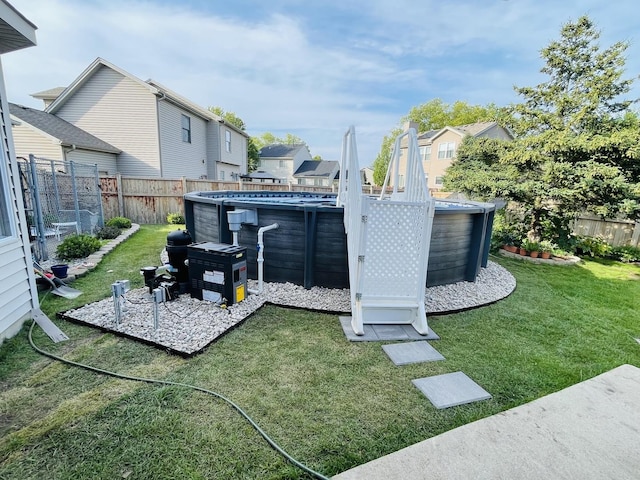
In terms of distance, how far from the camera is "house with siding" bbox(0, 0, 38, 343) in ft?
9.12

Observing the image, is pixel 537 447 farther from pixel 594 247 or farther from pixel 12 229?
pixel 594 247

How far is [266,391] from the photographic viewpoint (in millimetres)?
2256

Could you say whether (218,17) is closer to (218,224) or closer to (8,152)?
(218,224)

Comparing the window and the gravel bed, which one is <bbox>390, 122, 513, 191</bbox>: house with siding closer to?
the window

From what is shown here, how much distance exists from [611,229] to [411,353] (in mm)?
8899

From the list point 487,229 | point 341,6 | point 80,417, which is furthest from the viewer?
point 341,6

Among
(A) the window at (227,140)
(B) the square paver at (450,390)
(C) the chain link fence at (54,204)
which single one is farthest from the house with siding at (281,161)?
(B) the square paver at (450,390)

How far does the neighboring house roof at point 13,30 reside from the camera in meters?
2.54

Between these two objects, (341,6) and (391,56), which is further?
(391,56)

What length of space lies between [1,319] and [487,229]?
681 centimetres

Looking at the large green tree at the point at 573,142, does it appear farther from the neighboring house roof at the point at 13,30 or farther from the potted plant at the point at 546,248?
the neighboring house roof at the point at 13,30

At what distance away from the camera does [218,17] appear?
5.85 metres

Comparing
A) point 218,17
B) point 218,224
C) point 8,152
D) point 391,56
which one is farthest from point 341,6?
→ point 8,152

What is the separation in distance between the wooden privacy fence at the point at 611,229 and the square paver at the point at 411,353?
27.5 ft
